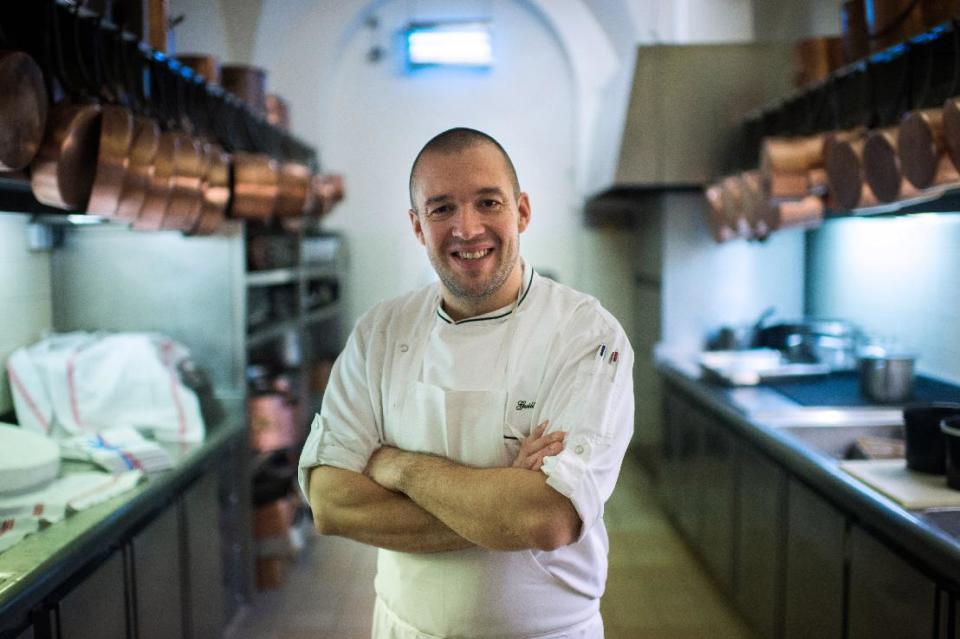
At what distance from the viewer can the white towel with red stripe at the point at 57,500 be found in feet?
5.51

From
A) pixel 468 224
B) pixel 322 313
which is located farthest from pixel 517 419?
pixel 322 313

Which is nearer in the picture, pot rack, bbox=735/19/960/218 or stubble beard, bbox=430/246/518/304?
stubble beard, bbox=430/246/518/304

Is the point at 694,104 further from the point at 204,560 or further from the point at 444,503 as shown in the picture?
the point at 444,503

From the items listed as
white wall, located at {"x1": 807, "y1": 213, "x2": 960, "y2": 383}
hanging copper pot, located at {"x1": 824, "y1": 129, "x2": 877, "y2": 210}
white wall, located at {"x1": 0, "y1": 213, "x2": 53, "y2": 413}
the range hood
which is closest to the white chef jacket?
hanging copper pot, located at {"x1": 824, "y1": 129, "x2": 877, "y2": 210}

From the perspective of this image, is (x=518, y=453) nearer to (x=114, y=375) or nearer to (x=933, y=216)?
(x=114, y=375)

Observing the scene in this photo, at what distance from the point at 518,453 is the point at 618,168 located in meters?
2.80

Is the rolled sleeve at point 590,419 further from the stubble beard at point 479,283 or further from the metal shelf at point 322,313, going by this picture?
the metal shelf at point 322,313

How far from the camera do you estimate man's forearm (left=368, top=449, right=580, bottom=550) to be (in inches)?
43.9

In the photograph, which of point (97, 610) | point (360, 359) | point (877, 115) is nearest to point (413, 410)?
point (360, 359)

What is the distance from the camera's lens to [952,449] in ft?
5.75

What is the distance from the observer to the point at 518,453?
1243 millimetres

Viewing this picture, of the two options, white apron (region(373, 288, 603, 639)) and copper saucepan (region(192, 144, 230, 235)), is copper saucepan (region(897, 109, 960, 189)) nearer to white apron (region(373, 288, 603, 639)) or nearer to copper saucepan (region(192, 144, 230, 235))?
white apron (region(373, 288, 603, 639))

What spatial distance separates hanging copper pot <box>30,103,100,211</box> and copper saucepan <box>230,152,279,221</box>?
2.45 ft

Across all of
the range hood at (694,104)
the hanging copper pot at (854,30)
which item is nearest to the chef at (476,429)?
the hanging copper pot at (854,30)
